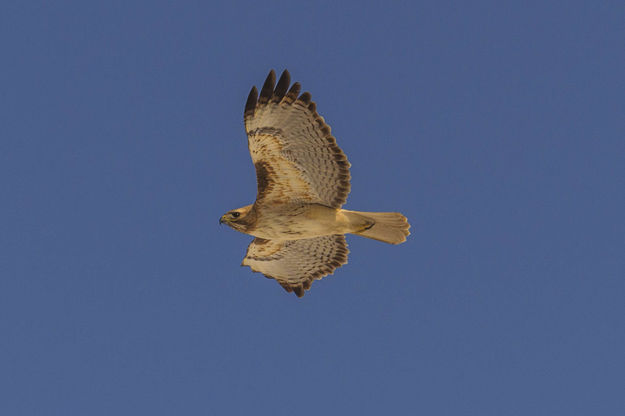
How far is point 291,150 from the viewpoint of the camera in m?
11.0

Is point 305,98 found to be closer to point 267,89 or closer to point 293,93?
point 293,93

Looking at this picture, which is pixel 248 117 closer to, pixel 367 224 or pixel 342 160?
pixel 342 160

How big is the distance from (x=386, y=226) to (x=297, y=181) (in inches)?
63.8

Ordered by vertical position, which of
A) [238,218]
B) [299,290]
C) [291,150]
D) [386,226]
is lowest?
[299,290]

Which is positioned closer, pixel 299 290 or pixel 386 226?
pixel 386 226

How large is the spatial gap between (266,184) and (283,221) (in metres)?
0.67

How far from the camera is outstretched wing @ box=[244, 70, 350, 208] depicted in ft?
34.8

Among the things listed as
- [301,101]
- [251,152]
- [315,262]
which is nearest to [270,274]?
[315,262]

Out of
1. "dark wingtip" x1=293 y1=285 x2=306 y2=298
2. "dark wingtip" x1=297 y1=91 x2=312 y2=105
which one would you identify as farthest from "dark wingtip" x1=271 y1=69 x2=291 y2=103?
"dark wingtip" x1=293 y1=285 x2=306 y2=298

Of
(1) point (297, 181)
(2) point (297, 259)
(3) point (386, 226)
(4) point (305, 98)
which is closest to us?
(4) point (305, 98)

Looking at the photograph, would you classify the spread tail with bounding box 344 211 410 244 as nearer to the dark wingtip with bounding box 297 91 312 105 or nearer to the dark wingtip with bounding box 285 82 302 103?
the dark wingtip with bounding box 297 91 312 105

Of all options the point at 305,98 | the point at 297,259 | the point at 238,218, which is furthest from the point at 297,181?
the point at 297,259

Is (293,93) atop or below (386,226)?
atop

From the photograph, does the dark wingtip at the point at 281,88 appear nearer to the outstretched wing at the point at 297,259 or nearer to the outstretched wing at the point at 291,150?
the outstretched wing at the point at 291,150
